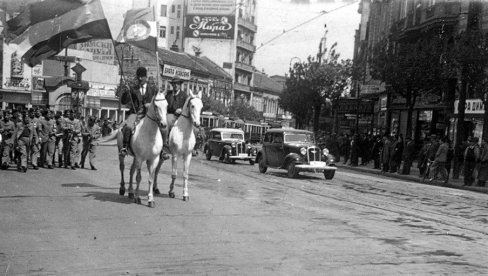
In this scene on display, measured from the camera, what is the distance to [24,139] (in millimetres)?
15117

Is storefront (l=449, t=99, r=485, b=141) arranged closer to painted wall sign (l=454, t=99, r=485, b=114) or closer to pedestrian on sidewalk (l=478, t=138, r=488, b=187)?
painted wall sign (l=454, t=99, r=485, b=114)

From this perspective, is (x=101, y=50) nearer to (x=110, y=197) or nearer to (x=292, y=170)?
(x=292, y=170)

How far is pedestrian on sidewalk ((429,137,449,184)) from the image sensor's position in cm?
2209

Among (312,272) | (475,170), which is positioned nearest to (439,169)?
(475,170)

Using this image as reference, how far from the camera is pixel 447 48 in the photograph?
26.7m

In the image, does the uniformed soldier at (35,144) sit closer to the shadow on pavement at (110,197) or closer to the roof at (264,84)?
the shadow on pavement at (110,197)

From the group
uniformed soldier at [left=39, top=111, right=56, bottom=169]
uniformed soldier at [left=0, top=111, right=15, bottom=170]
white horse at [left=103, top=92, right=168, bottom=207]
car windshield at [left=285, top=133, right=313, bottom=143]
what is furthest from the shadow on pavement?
car windshield at [left=285, top=133, right=313, bottom=143]

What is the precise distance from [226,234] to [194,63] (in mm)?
69218

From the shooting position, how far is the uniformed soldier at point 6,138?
50.3 feet

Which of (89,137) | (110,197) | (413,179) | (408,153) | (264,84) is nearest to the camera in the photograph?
(110,197)

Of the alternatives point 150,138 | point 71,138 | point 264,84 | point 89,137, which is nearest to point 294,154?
point 89,137

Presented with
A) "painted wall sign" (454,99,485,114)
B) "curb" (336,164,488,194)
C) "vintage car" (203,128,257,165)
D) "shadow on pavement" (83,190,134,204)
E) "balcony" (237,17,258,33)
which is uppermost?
"balcony" (237,17,258,33)

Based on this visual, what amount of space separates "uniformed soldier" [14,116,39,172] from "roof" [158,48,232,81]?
50.2 m

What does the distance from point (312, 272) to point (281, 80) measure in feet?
376
